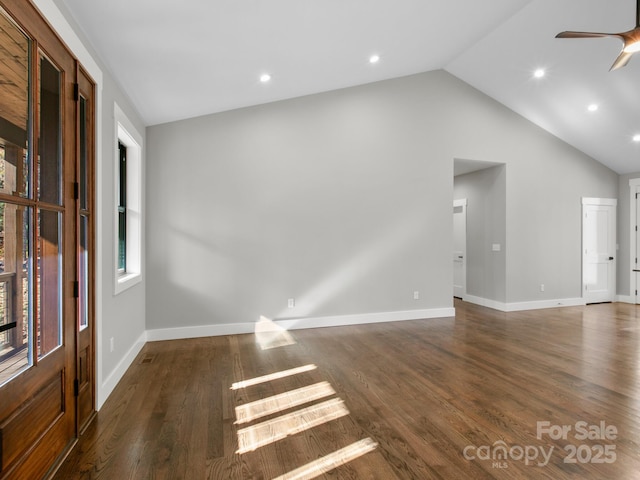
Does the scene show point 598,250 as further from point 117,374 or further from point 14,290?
point 14,290

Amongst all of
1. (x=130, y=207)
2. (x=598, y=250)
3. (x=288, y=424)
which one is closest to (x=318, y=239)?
(x=130, y=207)

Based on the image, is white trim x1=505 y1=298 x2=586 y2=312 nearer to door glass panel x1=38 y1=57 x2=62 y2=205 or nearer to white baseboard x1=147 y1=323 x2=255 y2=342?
Result: white baseboard x1=147 y1=323 x2=255 y2=342

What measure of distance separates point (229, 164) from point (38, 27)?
3006mm

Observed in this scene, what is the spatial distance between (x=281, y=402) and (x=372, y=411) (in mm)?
725

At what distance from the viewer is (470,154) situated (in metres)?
5.98

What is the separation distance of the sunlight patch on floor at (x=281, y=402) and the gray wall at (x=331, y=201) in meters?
2.01

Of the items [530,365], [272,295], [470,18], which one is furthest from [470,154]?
[272,295]

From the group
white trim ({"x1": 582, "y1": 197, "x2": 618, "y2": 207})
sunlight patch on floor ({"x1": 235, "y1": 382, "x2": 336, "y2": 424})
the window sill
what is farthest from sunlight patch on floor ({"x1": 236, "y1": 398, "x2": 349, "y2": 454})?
white trim ({"x1": 582, "y1": 197, "x2": 618, "y2": 207})

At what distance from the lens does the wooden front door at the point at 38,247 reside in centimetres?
154

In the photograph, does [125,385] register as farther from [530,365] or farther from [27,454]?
[530,365]

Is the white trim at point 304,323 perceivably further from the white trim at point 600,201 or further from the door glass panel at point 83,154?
the white trim at point 600,201

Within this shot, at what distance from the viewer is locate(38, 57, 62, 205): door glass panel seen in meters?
1.84

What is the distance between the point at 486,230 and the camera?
6746 mm

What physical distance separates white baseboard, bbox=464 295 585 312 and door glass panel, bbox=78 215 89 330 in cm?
627
